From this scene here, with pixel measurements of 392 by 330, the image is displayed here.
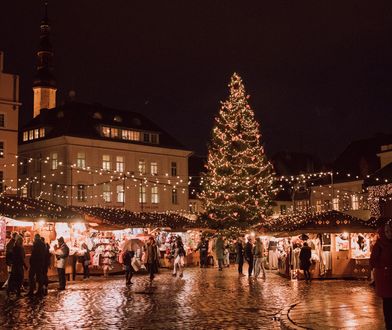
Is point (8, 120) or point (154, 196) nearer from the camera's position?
point (8, 120)

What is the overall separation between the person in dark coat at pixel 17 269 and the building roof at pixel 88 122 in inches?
1589

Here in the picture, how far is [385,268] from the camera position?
1050 cm

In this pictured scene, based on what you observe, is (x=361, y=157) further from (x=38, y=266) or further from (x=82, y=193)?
(x=38, y=266)

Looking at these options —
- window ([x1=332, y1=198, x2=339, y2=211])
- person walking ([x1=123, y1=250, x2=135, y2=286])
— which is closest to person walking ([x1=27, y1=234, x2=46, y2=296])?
person walking ([x1=123, y1=250, x2=135, y2=286])

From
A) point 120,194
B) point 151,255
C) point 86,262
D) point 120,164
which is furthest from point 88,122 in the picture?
point 151,255

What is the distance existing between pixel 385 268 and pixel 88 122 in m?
55.9

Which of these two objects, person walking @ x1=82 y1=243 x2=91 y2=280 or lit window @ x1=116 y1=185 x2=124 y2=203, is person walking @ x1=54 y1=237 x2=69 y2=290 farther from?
lit window @ x1=116 y1=185 x2=124 y2=203

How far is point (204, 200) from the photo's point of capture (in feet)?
153

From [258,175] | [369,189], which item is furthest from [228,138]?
[369,189]

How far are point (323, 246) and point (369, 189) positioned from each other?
59.4ft

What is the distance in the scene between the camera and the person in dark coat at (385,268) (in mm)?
10461

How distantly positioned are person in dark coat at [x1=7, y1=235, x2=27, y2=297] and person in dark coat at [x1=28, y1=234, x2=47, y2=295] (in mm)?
343

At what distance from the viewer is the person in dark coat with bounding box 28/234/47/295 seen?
20.7m

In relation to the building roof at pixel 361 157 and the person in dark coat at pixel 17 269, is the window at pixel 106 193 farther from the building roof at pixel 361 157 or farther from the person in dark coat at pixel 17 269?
the person in dark coat at pixel 17 269
